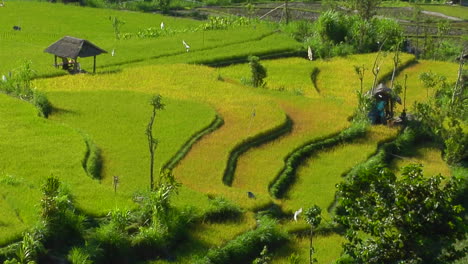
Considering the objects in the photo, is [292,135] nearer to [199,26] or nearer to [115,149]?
[115,149]

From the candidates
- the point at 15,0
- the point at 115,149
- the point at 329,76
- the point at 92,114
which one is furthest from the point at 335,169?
the point at 15,0

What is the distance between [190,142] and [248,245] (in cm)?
602

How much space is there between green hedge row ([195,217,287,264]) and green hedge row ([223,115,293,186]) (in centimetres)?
288

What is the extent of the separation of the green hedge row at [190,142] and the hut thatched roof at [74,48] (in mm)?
7288

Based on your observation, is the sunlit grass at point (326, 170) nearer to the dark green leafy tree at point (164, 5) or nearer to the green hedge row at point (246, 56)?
the green hedge row at point (246, 56)

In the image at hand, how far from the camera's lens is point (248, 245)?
15.4 m

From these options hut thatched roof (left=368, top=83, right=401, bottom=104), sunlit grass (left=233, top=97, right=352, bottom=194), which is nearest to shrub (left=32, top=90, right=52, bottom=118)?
sunlit grass (left=233, top=97, right=352, bottom=194)

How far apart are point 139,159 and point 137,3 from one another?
34.7m

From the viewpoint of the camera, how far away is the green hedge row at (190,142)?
19.2 metres

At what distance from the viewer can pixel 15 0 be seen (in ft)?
160

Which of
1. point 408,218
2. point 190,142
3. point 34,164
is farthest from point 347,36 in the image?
point 408,218

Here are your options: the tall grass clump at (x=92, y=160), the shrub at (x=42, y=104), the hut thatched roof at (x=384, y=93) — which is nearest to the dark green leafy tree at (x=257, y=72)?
the hut thatched roof at (x=384, y=93)

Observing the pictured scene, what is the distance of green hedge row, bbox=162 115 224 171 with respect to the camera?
19188mm

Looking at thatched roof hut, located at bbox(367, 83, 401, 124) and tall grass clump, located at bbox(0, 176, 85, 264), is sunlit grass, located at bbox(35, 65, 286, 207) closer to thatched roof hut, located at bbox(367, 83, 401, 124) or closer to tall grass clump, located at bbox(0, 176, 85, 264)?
thatched roof hut, located at bbox(367, 83, 401, 124)
